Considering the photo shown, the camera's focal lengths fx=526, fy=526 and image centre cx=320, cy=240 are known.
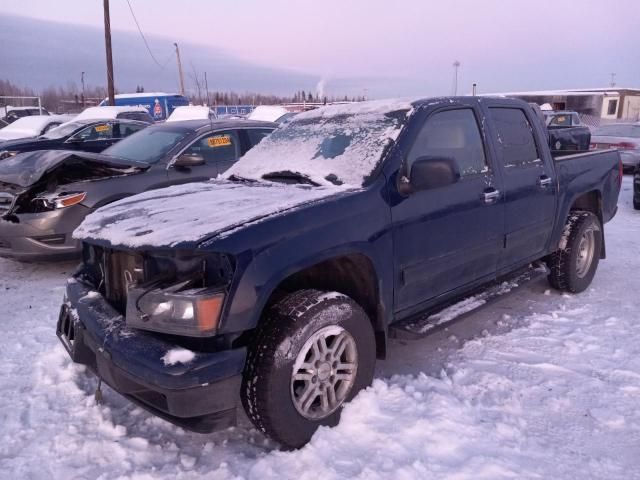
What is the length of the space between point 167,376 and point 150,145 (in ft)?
15.7

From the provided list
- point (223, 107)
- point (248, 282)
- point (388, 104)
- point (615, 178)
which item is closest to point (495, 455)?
point (248, 282)

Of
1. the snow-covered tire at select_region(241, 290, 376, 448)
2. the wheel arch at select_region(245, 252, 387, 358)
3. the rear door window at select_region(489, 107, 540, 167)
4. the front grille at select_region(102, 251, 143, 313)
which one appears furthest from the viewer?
the rear door window at select_region(489, 107, 540, 167)

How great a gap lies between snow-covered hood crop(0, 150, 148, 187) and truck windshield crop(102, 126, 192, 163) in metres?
0.37

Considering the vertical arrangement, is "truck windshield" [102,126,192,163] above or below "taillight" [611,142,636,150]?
above

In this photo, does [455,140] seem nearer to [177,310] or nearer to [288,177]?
[288,177]

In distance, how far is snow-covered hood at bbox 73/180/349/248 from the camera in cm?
255

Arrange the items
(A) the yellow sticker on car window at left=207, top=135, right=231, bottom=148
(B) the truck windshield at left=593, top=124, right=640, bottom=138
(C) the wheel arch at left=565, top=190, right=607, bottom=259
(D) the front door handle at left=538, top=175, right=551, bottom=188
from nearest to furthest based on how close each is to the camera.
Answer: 1. (D) the front door handle at left=538, top=175, right=551, bottom=188
2. (C) the wheel arch at left=565, top=190, right=607, bottom=259
3. (A) the yellow sticker on car window at left=207, top=135, right=231, bottom=148
4. (B) the truck windshield at left=593, top=124, right=640, bottom=138

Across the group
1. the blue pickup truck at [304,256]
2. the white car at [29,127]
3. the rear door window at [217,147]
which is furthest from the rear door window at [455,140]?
the white car at [29,127]

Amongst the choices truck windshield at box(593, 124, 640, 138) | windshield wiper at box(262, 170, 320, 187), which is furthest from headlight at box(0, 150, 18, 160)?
truck windshield at box(593, 124, 640, 138)

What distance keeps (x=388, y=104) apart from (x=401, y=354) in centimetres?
179

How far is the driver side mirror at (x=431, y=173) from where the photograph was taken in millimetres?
3074

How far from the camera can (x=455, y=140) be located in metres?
3.74

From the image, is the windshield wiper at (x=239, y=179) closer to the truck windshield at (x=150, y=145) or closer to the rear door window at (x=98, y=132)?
the truck windshield at (x=150, y=145)

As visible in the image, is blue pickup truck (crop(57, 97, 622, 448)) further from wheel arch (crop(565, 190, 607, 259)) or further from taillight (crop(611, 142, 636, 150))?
taillight (crop(611, 142, 636, 150))
